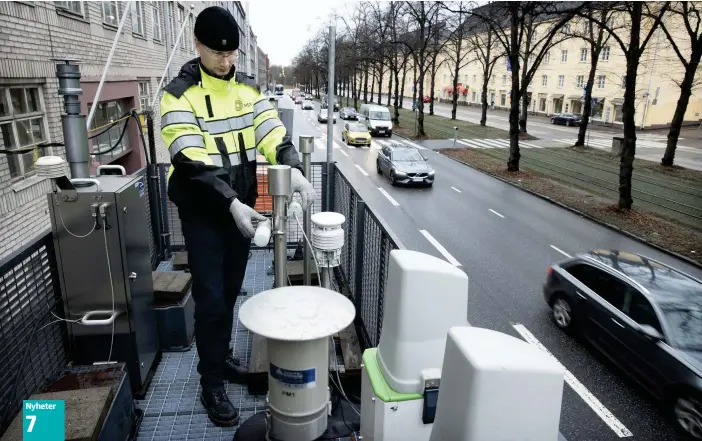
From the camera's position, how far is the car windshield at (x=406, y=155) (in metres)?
20.3

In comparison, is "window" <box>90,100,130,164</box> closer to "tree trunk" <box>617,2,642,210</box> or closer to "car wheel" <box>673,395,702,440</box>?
"car wheel" <box>673,395,702,440</box>

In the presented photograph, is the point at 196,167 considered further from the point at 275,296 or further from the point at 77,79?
the point at 77,79

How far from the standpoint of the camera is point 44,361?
134 inches

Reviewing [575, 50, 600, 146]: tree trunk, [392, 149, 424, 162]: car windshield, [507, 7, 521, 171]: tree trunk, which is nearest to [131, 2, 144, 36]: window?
[392, 149, 424, 162]: car windshield

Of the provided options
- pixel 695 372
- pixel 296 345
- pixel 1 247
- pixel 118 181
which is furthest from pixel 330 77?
pixel 296 345

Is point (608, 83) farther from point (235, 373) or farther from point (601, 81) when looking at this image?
point (235, 373)

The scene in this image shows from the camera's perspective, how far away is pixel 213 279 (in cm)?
348

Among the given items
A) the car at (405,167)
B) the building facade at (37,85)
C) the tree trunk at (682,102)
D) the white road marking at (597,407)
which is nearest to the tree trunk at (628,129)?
the tree trunk at (682,102)

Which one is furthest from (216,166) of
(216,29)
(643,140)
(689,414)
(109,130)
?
(643,140)

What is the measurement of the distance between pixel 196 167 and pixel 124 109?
12.3 metres

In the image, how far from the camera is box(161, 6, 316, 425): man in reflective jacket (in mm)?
2902

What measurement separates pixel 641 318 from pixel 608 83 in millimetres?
53201

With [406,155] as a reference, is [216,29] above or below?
above

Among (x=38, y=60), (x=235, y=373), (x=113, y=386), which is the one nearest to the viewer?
(x=113, y=386)
